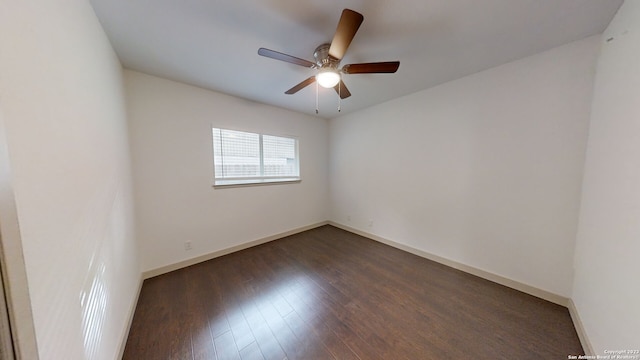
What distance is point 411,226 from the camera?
2793 mm

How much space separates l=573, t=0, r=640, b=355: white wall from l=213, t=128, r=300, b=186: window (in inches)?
130

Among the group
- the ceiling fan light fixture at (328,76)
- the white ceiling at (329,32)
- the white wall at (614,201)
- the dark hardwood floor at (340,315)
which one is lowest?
the dark hardwood floor at (340,315)

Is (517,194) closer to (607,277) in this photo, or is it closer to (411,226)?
(607,277)

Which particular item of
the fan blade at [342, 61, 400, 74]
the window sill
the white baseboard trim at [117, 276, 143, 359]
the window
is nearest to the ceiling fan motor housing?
the fan blade at [342, 61, 400, 74]

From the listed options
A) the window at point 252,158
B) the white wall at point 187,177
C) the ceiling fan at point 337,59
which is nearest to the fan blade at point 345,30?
the ceiling fan at point 337,59

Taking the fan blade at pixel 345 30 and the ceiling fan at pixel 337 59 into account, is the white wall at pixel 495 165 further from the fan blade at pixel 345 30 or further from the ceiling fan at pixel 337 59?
the fan blade at pixel 345 30

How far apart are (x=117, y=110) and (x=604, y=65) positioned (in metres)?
3.92

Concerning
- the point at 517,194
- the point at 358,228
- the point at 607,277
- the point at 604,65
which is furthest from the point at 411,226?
the point at 604,65

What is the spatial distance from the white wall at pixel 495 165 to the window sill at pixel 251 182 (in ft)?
5.03

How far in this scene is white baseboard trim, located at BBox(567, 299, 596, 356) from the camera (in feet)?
4.18

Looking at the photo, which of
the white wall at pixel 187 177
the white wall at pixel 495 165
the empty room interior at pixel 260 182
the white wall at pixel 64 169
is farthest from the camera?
the white wall at pixel 187 177

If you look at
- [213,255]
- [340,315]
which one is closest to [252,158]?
[213,255]

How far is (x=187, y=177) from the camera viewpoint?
2418 mm

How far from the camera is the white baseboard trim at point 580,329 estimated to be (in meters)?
1.27
